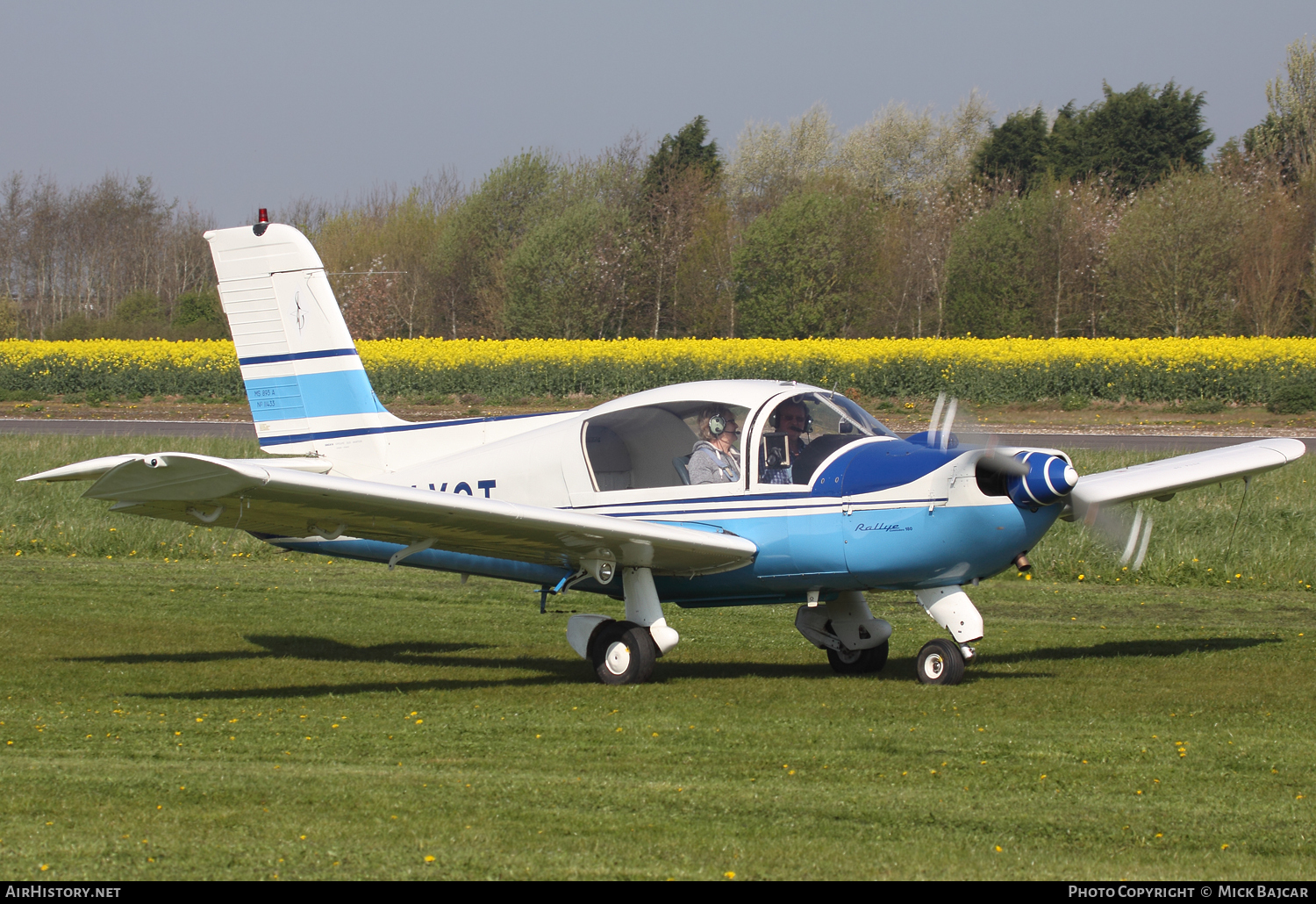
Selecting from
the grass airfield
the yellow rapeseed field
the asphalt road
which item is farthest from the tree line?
the grass airfield

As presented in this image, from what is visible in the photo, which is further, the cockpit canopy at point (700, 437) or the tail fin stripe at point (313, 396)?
the tail fin stripe at point (313, 396)

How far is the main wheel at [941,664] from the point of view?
29.3 feet

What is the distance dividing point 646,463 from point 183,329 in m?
53.1

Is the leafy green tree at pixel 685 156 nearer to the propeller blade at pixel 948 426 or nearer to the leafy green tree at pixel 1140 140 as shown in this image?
the leafy green tree at pixel 1140 140

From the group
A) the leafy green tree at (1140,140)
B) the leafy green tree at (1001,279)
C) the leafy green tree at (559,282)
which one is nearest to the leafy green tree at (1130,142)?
the leafy green tree at (1140,140)

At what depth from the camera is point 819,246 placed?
169 ft

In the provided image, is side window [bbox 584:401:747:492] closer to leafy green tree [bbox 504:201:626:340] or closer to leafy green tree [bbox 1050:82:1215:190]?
leafy green tree [bbox 504:201:626:340]

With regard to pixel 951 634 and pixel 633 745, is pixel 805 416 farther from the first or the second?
pixel 633 745

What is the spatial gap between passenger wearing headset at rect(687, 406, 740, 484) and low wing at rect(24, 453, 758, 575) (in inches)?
19.6

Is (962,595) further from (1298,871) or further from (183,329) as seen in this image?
(183,329)

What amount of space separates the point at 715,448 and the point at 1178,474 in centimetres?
405

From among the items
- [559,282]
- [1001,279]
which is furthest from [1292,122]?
[559,282]

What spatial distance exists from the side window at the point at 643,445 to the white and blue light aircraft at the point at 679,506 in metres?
0.01

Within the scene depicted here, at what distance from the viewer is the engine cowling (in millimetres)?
8203
